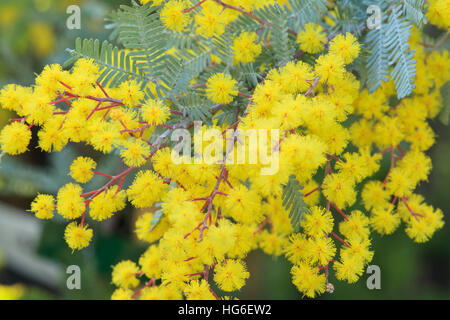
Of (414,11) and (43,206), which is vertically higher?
(414,11)

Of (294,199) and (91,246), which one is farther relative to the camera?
(91,246)

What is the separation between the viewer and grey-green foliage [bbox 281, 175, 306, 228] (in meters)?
0.51

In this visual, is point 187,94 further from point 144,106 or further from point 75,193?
point 75,193

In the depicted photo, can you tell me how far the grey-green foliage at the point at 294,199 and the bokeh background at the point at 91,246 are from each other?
0.60 metres

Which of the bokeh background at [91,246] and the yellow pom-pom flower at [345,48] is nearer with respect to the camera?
the yellow pom-pom flower at [345,48]

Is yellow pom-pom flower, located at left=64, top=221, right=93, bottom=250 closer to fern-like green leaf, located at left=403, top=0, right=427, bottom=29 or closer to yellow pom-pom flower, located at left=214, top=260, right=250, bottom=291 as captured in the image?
yellow pom-pom flower, located at left=214, top=260, right=250, bottom=291

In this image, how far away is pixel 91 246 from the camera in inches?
59.5

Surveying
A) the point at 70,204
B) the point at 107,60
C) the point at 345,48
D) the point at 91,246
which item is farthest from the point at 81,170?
the point at 91,246

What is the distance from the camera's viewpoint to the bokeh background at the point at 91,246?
144cm

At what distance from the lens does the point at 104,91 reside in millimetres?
523

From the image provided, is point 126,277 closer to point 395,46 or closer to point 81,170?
point 81,170

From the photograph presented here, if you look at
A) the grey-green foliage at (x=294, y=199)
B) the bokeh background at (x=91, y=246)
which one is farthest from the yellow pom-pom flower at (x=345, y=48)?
the bokeh background at (x=91, y=246)

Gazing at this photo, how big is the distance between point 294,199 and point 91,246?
3.94ft

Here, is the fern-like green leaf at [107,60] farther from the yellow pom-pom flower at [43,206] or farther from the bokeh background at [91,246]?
the bokeh background at [91,246]
